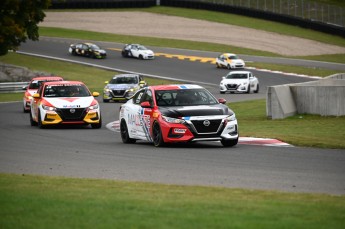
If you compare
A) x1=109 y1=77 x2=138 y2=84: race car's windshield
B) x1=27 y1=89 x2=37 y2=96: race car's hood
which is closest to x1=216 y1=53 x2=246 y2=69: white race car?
x1=109 y1=77 x2=138 y2=84: race car's windshield

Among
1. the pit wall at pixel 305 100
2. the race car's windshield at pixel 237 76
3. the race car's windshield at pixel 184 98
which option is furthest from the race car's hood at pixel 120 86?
the race car's windshield at pixel 184 98

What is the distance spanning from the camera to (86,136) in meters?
24.0

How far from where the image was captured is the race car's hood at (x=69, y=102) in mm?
26859

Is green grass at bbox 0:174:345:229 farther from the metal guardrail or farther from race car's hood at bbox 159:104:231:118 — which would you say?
the metal guardrail

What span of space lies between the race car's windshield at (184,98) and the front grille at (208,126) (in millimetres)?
1007

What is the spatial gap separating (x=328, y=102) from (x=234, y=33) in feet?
181

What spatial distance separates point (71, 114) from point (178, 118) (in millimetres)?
7788

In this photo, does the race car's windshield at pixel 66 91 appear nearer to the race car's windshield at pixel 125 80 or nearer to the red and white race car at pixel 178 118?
the red and white race car at pixel 178 118

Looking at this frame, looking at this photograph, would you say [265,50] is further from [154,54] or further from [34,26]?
[34,26]

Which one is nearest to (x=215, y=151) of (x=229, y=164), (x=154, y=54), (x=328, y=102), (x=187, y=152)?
(x=187, y=152)

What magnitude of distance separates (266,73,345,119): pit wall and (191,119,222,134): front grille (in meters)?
9.16

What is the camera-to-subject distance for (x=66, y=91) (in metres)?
27.8

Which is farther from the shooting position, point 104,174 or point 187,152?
point 187,152

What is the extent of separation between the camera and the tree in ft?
170
